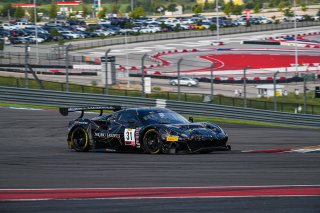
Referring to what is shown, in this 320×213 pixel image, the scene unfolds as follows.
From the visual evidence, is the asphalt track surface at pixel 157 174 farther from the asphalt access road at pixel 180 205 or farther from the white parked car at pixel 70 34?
the white parked car at pixel 70 34

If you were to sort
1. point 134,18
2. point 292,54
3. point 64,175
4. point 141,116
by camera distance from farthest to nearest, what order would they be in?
point 134,18, point 292,54, point 141,116, point 64,175

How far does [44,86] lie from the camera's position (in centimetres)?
3075

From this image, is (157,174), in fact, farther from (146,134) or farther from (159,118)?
(159,118)

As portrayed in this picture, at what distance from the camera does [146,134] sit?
15.6 meters

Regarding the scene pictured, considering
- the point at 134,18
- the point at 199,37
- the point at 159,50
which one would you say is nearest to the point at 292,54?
the point at 159,50

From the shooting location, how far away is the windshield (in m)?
15.9

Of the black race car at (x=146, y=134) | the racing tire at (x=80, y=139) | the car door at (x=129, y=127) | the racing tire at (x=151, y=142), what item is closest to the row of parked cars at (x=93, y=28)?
the racing tire at (x=80, y=139)

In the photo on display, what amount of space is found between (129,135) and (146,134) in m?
0.51

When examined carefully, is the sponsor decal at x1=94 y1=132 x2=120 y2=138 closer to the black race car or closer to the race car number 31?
the black race car

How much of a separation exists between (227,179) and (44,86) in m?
20.5

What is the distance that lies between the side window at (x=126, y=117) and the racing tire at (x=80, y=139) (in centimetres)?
91

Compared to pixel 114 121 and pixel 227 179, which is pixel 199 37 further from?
pixel 227 179

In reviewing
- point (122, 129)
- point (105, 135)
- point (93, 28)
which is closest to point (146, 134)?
point (122, 129)

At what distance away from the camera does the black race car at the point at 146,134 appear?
1513 cm
